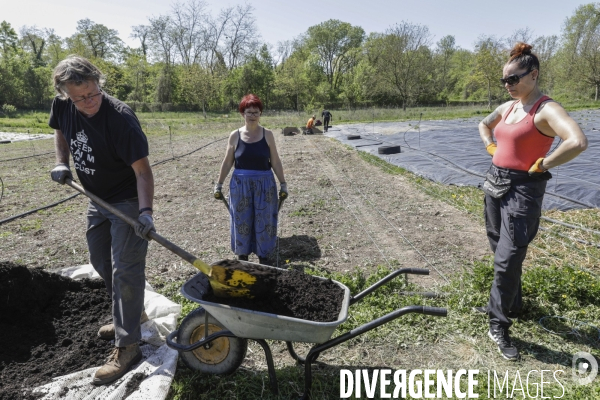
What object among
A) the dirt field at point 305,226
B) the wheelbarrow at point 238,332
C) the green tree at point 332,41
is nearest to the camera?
the wheelbarrow at point 238,332

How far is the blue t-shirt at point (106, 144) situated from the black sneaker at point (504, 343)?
8.60ft

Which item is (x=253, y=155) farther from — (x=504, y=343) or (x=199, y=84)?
(x=199, y=84)

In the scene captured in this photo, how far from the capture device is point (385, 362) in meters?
2.71

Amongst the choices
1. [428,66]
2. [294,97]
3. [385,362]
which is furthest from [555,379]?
[294,97]

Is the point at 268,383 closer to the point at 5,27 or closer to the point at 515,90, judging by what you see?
the point at 515,90

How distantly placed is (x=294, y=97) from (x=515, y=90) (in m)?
44.7

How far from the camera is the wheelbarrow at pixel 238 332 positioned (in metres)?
2.01

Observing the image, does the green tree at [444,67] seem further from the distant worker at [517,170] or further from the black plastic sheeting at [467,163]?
the distant worker at [517,170]

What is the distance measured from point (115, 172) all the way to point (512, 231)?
259 centimetres

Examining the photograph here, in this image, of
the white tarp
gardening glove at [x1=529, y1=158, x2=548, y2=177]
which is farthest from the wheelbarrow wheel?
gardening glove at [x1=529, y1=158, x2=548, y2=177]

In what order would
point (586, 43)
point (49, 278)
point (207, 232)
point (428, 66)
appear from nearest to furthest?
point (49, 278) → point (207, 232) → point (586, 43) → point (428, 66)

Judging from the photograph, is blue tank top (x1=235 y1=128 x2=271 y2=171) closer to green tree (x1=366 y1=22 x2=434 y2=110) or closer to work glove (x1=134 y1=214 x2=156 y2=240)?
work glove (x1=134 y1=214 x2=156 y2=240)

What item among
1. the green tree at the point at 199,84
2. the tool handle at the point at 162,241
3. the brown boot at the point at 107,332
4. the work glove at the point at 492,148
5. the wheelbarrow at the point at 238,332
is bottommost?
the brown boot at the point at 107,332

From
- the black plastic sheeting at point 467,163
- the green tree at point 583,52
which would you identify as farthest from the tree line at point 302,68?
the black plastic sheeting at point 467,163
